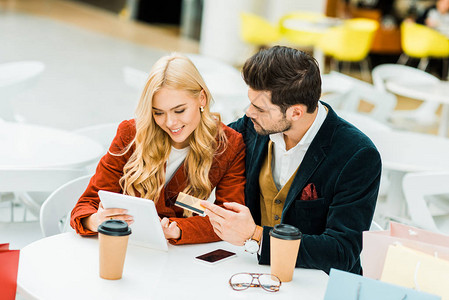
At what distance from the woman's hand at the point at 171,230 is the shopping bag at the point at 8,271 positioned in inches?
20.2

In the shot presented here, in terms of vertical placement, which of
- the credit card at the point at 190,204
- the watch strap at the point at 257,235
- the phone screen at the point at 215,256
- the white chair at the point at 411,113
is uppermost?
the credit card at the point at 190,204

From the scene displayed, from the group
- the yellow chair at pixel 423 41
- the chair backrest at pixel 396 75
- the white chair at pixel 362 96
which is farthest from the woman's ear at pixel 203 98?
the yellow chair at pixel 423 41

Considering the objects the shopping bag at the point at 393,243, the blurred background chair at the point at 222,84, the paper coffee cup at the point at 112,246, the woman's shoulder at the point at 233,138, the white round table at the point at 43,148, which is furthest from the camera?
the blurred background chair at the point at 222,84

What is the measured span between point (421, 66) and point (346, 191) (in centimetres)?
955

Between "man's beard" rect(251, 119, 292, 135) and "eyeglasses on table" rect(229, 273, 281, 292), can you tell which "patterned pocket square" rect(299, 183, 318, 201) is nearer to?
"man's beard" rect(251, 119, 292, 135)

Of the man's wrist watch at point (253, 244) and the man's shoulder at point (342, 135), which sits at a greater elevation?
the man's shoulder at point (342, 135)

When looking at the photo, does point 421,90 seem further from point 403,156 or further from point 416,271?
point 416,271

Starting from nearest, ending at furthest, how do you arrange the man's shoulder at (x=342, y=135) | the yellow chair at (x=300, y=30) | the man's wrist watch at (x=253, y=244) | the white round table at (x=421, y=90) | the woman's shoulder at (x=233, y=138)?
1. the man's wrist watch at (x=253, y=244)
2. the man's shoulder at (x=342, y=135)
3. the woman's shoulder at (x=233, y=138)
4. the white round table at (x=421, y=90)
5. the yellow chair at (x=300, y=30)

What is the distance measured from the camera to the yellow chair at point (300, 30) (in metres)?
9.69

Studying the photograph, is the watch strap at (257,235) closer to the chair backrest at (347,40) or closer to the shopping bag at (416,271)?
the shopping bag at (416,271)

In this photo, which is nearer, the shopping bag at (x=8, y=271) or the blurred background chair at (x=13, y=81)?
the shopping bag at (x=8, y=271)

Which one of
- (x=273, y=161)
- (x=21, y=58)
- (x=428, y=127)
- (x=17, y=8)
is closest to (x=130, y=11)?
(x=17, y=8)

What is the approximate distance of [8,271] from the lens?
5.43 ft

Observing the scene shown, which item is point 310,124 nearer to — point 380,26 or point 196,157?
point 196,157
